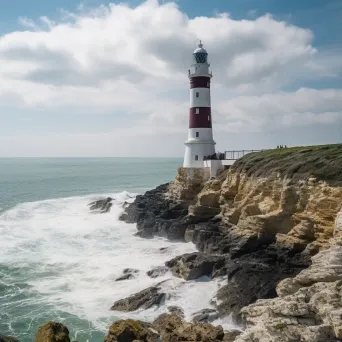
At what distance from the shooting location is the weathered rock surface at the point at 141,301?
60.2 feet

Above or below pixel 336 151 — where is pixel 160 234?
below

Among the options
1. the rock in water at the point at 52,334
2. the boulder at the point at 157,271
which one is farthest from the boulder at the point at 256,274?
the rock in water at the point at 52,334

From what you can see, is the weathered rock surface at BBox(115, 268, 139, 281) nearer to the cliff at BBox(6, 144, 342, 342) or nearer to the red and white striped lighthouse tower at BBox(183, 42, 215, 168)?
the cliff at BBox(6, 144, 342, 342)

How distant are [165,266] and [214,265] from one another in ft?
11.7

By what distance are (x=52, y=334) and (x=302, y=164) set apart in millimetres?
16031

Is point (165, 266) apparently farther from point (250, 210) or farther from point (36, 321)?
point (36, 321)

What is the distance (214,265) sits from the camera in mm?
21000

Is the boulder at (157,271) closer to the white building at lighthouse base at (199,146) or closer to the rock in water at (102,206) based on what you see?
the white building at lighthouse base at (199,146)

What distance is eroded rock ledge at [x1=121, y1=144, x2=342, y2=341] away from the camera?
38.6ft

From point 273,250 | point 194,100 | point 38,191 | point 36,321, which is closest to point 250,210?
point 273,250

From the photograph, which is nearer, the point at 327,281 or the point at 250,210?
the point at 327,281

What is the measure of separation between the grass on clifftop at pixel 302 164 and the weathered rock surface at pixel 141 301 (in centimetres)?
992

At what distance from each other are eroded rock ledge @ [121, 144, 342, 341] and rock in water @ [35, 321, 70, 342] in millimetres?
6347

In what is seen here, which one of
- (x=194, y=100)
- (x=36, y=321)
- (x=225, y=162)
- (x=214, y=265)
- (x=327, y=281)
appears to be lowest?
(x=36, y=321)
